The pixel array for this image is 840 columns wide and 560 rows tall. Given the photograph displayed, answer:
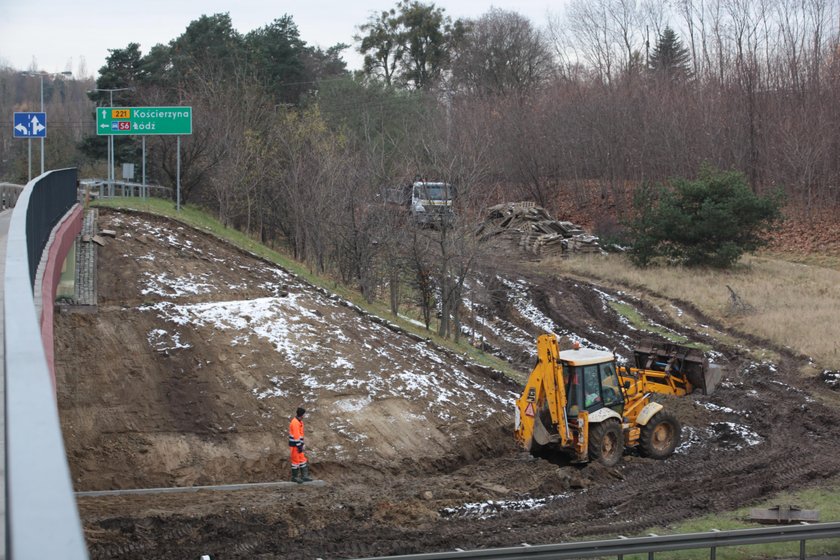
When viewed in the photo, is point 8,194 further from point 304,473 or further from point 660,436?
point 660,436

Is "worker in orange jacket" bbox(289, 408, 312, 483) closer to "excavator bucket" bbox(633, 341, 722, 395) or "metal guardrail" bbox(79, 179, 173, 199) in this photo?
"excavator bucket" bbox(633, 341, 722, 395)

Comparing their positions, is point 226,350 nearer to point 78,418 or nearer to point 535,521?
point 78,418

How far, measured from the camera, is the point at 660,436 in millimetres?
19031

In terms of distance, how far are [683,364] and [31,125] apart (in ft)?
74.4

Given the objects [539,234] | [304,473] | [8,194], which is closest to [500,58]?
[539,234]

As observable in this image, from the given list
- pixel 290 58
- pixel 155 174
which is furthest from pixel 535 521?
pixel 290 58

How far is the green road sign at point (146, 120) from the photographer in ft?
112

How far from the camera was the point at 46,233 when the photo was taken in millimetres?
17109

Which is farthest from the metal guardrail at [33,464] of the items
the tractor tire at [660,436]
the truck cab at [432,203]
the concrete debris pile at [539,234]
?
the concrete debris pile at [539,234]

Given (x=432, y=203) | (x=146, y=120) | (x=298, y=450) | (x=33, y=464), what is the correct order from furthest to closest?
1. (x=146, y=120)
2. (x=432, y=203)
3. (x=298, y=450)
4. (x=33, y=464)

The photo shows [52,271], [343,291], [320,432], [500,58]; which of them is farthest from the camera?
[500,58]

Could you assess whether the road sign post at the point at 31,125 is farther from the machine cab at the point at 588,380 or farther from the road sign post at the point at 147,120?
the machine cab at the point at 588,380

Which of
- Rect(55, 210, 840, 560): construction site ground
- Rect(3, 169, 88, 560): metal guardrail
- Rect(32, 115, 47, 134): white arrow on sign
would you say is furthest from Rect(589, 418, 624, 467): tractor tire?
Rect(32, 115, 47, 134): white arrow on sign

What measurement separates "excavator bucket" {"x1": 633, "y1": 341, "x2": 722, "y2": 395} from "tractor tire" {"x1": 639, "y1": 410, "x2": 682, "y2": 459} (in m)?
2.70
